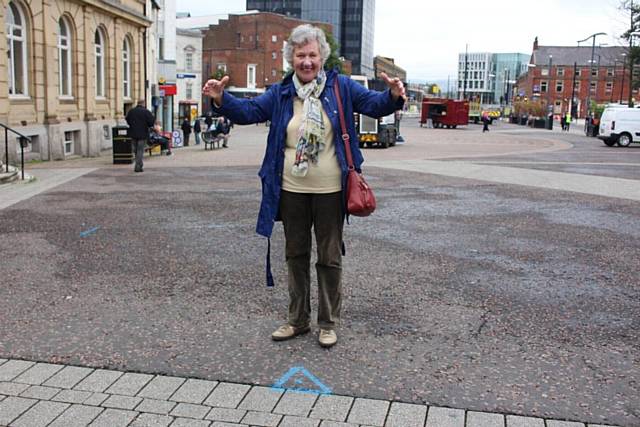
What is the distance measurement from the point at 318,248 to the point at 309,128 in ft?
2.81

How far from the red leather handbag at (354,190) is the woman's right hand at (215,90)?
743 millimetres

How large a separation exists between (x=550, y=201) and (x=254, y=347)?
9143 millimetres

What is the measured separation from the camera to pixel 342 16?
13950 cm

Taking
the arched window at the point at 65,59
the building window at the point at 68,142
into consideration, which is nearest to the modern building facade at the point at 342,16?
the arched window at the point at 65,59

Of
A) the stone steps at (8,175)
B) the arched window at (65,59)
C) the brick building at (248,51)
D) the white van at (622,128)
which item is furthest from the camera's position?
the brick building at (248,51)

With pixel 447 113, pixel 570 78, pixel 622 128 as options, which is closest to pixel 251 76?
pixel 447 113

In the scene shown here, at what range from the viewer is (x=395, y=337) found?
5090 millimetres

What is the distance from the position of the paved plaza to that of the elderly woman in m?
0.63

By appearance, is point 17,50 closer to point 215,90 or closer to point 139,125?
point 139,125

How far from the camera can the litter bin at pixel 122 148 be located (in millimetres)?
19391

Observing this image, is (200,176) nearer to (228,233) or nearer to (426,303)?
(228,233)

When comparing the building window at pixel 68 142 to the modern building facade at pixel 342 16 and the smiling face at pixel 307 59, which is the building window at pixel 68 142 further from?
the modern building facade at pixel 342 16

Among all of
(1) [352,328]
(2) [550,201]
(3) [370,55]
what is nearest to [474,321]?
(1) [352,328]

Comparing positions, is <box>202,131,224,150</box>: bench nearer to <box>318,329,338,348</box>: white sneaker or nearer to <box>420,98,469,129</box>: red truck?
<box>318,329,338,348</box>: white sneaker
